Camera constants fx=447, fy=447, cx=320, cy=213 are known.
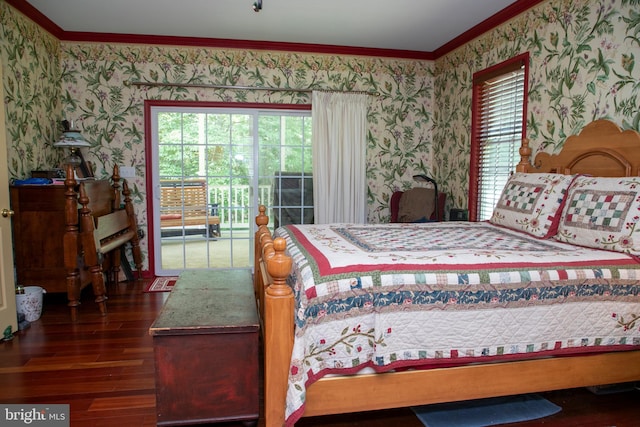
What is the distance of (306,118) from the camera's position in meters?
4.81

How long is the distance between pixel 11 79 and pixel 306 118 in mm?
2616

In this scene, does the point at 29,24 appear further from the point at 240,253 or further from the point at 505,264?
the point at 505,264

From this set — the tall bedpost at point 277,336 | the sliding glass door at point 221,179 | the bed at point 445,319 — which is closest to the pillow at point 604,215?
the bed at point 445,319

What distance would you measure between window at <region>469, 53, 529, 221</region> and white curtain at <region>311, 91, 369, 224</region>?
1.17 meters

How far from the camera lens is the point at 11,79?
135 inches

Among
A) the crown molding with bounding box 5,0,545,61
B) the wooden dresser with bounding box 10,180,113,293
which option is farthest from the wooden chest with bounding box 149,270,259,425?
the crown molding with bounding box 5,0,545,61

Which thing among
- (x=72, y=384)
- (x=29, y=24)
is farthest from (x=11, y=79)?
(x=72, y=384)

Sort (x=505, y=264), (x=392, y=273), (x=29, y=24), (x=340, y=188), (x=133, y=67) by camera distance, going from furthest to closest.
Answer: (x=340, y=188), (x=133, y=67), (x=29, y=24), (x=505, y=264), (x=392, y=273)

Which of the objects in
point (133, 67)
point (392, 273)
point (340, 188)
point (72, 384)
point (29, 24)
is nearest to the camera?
point (392, 273)

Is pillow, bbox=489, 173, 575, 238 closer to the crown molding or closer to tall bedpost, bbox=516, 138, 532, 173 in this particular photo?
tall bedpost, bbox=516, 138, 532, 173

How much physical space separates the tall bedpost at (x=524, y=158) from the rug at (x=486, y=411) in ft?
5.71

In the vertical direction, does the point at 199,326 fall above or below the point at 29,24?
below

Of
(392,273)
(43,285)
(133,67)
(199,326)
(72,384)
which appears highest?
(133,67)

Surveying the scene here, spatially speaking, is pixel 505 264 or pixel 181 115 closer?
pixel 505 264
